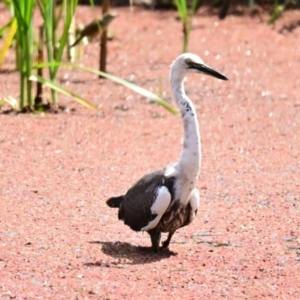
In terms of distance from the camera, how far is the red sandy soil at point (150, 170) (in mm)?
4777

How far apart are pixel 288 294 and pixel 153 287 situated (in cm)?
67

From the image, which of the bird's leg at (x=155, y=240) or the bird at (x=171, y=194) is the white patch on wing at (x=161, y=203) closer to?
the bird at (x=171, y=194)

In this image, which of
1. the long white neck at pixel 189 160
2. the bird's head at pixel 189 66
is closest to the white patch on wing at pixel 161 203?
the long white neck at pixel 189 160

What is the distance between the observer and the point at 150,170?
7125 millimetres

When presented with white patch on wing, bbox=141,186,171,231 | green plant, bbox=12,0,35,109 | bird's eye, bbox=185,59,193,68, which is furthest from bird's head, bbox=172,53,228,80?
green plant, bbox=12,0,35,109

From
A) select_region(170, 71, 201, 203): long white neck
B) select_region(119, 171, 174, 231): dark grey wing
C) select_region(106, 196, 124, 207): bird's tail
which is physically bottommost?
select_region(106, 196, 124, 207): bird's tail

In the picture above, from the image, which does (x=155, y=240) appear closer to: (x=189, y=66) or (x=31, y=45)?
(x=189, y=66)

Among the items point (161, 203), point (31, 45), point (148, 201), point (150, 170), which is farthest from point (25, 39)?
point (161, 203)

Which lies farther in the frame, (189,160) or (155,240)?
(155,240)

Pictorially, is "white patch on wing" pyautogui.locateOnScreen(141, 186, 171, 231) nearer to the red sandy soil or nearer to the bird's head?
the red sandy soil

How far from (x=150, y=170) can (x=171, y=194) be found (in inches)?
77.0

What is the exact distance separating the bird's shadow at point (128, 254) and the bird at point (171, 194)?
0.07m

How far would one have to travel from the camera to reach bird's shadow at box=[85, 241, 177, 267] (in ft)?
16.6

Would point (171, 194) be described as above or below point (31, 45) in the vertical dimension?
below
